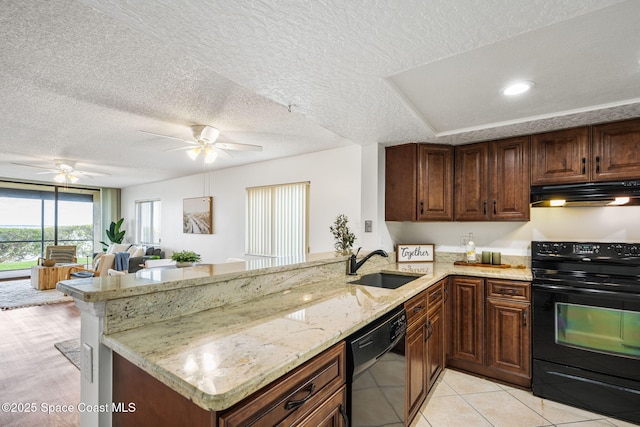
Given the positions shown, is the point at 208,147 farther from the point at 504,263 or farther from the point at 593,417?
the point at 593,417

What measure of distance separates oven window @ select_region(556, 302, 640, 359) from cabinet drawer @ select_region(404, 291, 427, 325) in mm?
1098

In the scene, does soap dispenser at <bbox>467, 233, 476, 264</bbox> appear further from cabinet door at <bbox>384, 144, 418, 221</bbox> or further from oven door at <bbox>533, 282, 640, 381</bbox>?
oven door at <bbox>533, 282, 640, 381</bbox>

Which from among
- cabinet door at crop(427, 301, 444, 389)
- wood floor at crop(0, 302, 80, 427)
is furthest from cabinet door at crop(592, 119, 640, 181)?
wood floor at crop(0, 302, 80, 427)

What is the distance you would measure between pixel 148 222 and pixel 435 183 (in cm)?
761

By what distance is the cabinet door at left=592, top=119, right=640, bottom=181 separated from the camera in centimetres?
236

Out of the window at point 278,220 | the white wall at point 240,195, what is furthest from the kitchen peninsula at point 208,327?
the window at point 278,220

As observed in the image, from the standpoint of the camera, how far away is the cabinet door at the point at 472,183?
9.96 feet

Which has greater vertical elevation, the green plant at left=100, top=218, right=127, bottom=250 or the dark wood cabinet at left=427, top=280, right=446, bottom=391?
the green plant at left=100, top=218, right=127, bottom=250

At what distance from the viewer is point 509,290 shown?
8.27ft

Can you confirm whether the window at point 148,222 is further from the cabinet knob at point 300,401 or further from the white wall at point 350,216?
the cabinet knob at point 300,401

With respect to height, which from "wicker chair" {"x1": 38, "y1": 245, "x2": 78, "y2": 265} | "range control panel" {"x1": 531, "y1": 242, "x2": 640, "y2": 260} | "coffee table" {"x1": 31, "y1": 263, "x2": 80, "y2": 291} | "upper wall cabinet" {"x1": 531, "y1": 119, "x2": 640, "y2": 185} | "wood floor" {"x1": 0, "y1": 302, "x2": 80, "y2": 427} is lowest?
"wood floor" {"x1": 0, "y1": 302, "x2": 80, "y2": 427}

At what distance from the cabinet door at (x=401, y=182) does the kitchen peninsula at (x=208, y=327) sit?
147 cm

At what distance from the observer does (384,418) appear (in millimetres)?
1532

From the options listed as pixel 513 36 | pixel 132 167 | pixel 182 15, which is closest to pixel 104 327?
pixel 182 15
